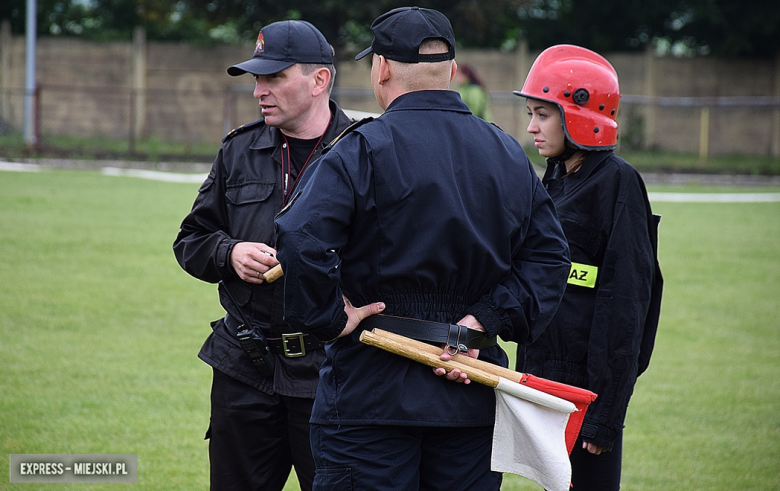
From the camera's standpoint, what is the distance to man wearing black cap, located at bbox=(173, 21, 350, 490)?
339cm

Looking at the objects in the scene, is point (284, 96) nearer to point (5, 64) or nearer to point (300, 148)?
point (300, 148)

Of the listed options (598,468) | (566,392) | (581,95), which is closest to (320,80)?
(581,95)

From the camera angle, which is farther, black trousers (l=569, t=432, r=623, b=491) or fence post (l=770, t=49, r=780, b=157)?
fence post (l=770, t=49, r=780, b=157)

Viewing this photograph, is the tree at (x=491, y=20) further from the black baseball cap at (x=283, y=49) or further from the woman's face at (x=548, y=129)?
the woman's face at (x=548, y=129)

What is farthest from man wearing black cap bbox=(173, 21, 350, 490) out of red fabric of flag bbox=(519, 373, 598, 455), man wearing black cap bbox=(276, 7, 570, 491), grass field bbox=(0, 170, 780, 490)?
grass field bbox=(0, 170, 780, 490)

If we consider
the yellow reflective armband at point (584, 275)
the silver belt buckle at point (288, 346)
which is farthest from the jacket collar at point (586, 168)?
the silver belt buckle at point (288, 346)

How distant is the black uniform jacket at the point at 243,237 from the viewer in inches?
133

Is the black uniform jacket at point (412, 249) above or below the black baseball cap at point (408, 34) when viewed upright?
below

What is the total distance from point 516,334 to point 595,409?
641 mm

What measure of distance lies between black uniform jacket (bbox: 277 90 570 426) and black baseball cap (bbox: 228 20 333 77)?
3.57ft

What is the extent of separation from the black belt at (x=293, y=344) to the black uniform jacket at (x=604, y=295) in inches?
33.7

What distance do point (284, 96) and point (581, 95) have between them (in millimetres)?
1193

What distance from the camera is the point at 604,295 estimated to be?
10.3ft

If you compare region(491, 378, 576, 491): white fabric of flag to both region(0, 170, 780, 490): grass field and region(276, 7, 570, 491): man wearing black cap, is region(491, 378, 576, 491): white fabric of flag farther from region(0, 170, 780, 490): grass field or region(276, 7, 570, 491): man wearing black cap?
region(0, 170, 780, 490): grass field
